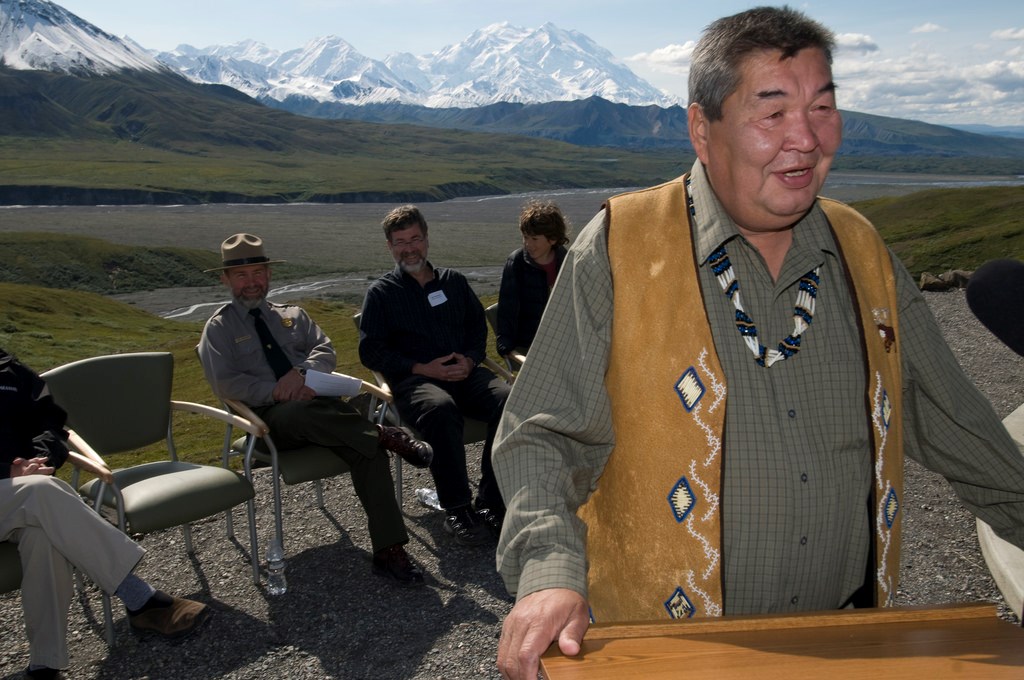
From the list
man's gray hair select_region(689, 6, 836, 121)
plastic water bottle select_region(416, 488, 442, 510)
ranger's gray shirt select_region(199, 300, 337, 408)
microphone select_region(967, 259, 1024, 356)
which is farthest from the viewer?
plastic water bottle select_region(416, 488, 442, 510)

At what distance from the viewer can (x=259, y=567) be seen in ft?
20.3

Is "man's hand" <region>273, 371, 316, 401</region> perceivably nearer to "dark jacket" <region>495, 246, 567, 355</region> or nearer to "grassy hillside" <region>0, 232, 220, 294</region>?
"dark jacket" <region>495, 246, 567, 355</region>

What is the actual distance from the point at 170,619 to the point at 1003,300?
494 cm

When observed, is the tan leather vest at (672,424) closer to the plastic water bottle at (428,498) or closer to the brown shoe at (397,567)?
the brown shoe at (397,567)

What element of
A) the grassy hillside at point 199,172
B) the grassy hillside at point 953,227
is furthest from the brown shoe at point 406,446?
the grassy hillside at point 199,172

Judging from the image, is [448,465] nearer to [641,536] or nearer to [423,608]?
[423,608]

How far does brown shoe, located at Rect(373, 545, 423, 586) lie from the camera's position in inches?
232

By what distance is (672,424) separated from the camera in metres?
1.99

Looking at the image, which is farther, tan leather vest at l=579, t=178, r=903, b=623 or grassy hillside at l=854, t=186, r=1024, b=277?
grassy hillside at l=854, t=186, r=1024, b=277

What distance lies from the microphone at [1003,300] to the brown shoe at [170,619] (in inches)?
191

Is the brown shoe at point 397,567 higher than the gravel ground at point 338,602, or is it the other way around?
the brown shoe at point 397,567

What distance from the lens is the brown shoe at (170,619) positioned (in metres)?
5.18

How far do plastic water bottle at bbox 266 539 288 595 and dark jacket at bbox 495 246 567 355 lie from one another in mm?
2886

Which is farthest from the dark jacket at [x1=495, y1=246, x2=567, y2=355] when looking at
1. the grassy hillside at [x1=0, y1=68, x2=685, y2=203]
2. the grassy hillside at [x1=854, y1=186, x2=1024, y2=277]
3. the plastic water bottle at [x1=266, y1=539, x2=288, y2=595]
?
the grassy hillside at [x1=0, y1=68, x2=685, y2=203]
